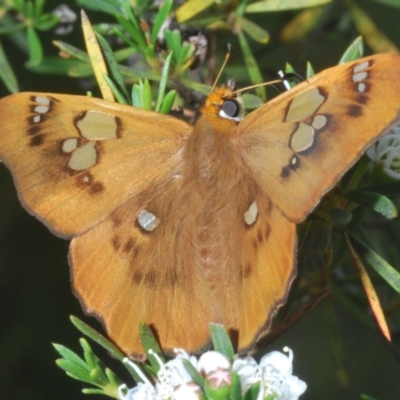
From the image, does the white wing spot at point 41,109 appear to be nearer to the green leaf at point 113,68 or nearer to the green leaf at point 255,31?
the green leaf at point 113,68

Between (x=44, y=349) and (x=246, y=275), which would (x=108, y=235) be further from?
(x=44, y=349)

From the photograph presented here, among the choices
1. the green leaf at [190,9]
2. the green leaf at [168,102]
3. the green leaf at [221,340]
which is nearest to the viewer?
the green leaf at [221,340]

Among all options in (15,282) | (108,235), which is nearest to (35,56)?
(108,235)

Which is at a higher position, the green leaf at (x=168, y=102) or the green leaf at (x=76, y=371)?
the green leaf at (x=168, y=102)

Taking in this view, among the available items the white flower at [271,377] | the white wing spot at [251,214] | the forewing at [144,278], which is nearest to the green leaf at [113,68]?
the forewing at [144,278]

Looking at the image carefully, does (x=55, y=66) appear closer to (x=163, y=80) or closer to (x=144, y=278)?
(x=163, y=80)

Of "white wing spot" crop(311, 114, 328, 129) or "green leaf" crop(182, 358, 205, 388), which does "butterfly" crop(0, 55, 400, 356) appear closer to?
"white wing spot" crop(311, 114, 328, 129)
